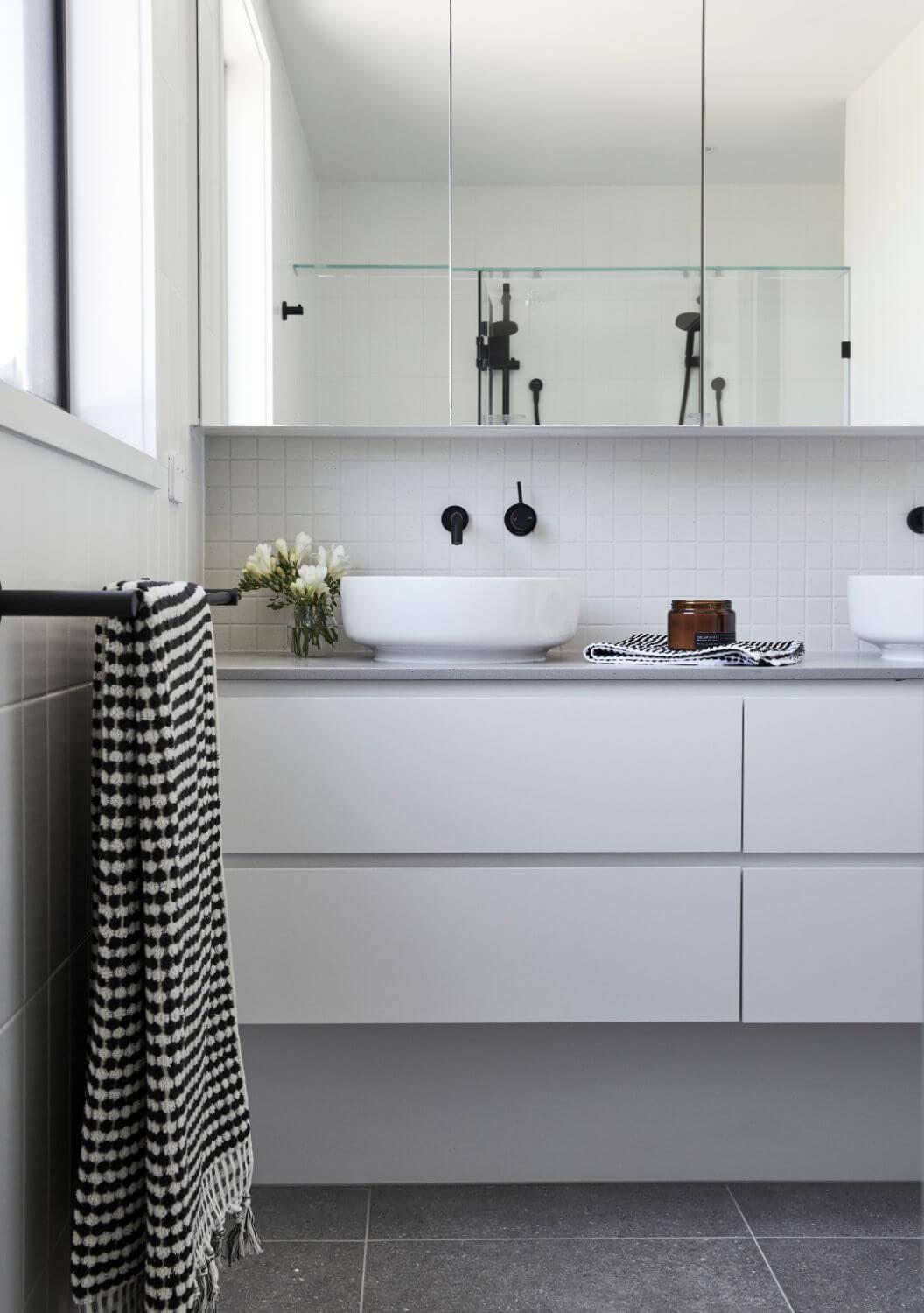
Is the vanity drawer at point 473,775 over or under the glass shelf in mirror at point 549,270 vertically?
under

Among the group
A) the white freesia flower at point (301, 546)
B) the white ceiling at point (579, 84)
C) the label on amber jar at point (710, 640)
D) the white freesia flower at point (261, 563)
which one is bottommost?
the label on amber jar at point (710, 640)

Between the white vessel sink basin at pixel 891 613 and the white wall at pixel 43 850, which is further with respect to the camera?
the white vessel sink basin at pixel 891 613

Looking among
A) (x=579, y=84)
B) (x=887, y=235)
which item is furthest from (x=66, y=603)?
(x=887, y=235)

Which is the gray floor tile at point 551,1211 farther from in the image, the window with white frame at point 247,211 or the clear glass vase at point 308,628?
the window with white frame at point 247,211

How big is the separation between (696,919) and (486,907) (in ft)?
1.12

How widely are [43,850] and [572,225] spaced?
1.71 meters

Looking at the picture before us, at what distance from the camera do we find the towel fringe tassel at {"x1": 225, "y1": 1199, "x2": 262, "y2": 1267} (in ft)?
4.06

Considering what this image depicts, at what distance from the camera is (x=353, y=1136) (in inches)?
75.4

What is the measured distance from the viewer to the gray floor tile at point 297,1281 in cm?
156

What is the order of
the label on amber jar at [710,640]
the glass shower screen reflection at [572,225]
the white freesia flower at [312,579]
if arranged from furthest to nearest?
the glass shower screen reflection at [572,225] < the white freesia flower at [312,579] < the label on amber jar at [710,640]

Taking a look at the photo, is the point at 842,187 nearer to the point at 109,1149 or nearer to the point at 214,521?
the point at 214,521

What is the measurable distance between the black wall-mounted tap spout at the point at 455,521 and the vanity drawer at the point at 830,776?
31.3 inches

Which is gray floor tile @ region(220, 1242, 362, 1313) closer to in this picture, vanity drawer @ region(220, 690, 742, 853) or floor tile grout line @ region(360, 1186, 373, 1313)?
floor tile grout line @ region(360, 1186, 373, 1313)

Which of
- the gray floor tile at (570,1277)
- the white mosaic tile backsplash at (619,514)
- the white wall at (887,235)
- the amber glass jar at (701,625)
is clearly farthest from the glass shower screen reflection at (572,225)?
the gray floor tile at (570,1277)
